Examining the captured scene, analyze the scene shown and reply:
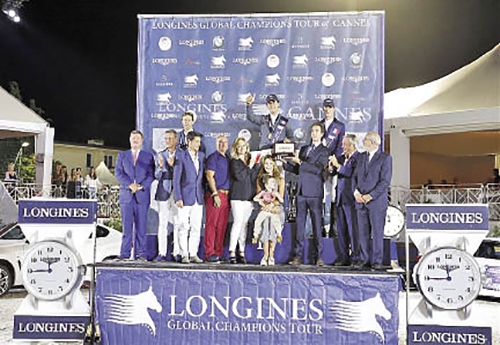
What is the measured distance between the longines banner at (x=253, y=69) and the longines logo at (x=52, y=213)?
69.6 inches

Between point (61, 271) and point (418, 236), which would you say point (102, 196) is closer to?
point (61, 271)

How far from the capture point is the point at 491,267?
8727 mm

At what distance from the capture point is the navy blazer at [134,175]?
20.7 feet

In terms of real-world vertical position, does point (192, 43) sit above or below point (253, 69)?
above

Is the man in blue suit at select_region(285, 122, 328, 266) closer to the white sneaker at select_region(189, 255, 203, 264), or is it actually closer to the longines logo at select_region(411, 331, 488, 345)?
the white sneaker at select_region(189, 255, 203, 264)

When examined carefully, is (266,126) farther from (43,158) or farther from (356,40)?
(43,158)

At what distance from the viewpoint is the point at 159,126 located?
23.6 feet

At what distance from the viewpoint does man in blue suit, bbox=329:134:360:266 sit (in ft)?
20.0

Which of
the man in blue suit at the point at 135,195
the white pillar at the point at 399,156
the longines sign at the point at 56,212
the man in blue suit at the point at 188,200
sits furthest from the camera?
the white pillar at the point at 399,156

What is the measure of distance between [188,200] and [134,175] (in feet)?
2.28

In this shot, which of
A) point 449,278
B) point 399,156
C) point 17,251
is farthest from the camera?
point 399,156

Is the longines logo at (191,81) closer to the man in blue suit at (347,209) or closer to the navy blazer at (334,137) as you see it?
the navy blazer at (334,137)

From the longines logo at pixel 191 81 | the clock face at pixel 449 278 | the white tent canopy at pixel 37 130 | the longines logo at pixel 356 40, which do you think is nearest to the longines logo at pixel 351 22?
the longines logo at pixel 356 40

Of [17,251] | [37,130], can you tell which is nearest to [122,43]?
[37,130]
